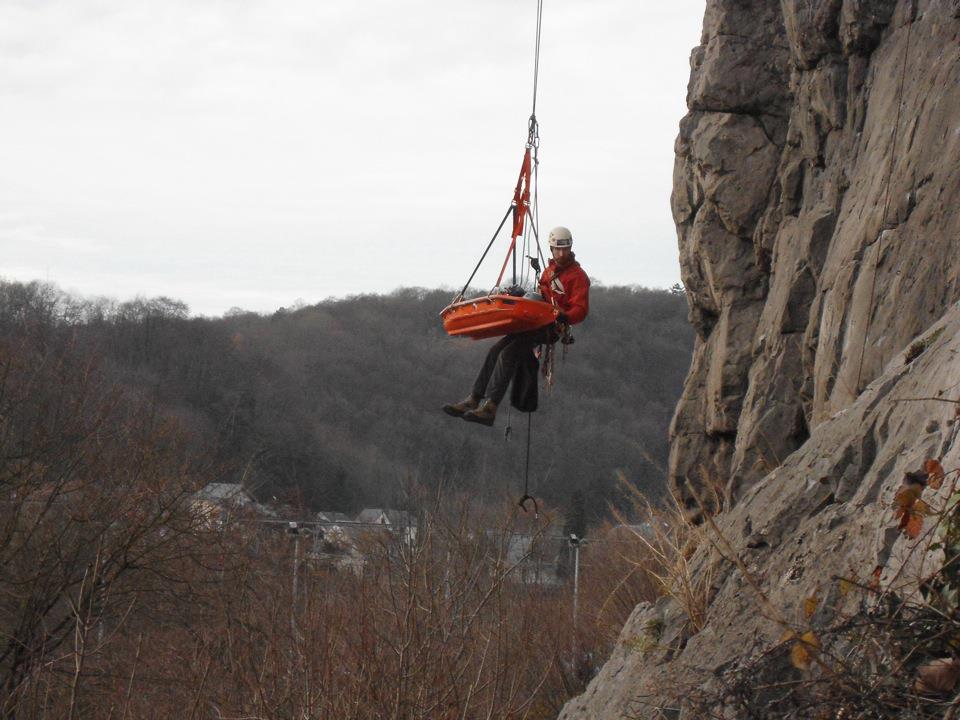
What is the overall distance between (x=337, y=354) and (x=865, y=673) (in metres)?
101

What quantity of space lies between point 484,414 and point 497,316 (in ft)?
3.36

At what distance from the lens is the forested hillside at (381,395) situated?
241 ft

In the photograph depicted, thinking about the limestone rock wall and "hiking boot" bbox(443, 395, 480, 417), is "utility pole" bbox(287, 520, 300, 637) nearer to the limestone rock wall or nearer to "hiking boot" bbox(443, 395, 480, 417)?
"hiking boot" bbox(443, 395, 480, 417)

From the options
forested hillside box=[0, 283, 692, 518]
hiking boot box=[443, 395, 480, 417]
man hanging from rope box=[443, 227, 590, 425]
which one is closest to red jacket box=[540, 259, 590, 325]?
man hanging from rope box=[443, 227, 590, 425]

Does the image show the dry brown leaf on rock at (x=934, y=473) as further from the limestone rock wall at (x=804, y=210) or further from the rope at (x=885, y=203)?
the rope at (x=885, y=203)

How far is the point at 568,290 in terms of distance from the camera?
12211mm

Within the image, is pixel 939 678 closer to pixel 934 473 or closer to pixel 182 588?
pixel 934 473

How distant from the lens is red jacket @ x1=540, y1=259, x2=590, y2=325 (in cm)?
1213

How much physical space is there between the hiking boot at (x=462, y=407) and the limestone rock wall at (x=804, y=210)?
91.9 inches

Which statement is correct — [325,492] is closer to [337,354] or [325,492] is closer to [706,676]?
[337,354]

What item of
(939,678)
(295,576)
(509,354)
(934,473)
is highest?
(509,354)

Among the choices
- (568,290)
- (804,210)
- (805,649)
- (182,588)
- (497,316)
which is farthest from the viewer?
(182,588)

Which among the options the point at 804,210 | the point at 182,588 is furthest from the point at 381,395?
the point at 804,210

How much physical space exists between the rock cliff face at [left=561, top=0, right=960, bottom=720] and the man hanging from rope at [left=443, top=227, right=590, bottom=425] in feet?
7.00
